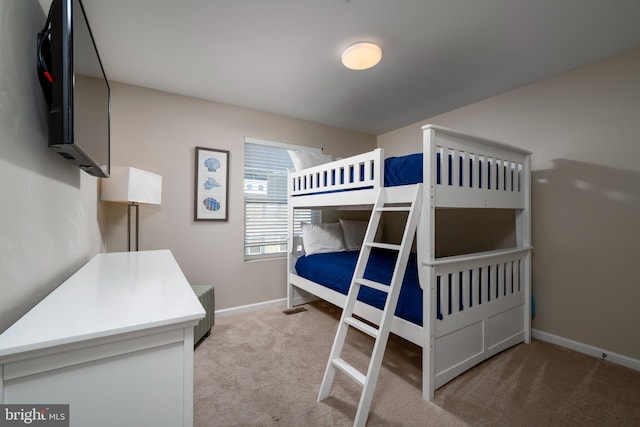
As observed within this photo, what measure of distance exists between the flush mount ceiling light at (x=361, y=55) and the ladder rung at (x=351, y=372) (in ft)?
6.90

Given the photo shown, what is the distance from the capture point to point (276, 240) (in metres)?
3.49

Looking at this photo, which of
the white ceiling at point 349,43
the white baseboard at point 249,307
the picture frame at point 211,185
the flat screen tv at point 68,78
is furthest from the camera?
the white baseboard at point 249,307

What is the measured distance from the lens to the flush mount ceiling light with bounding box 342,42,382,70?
6.38 ft

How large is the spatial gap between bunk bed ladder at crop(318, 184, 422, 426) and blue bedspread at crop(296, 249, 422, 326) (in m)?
0.21

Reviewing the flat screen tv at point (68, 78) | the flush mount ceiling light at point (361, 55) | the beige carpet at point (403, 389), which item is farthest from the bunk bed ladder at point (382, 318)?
the flat screen tv at point (68, 78)

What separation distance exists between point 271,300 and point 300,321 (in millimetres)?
609

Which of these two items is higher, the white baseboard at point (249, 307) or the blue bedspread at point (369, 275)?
the blue bedspread at point (369, 275)

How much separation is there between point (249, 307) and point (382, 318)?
2042 mm

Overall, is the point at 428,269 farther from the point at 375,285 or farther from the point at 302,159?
the point at 302,159

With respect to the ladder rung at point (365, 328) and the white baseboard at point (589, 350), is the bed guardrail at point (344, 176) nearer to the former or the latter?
the ladder rung at point (365, 328)

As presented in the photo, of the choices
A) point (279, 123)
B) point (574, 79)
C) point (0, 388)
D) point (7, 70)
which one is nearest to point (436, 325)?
point (0, 388)

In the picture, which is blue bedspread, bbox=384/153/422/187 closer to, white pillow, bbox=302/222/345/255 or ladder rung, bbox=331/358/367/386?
ladder rung, bbox=331/358/367/386

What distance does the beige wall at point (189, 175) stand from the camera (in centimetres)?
260

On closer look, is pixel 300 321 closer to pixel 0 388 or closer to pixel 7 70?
pixel 0 388
